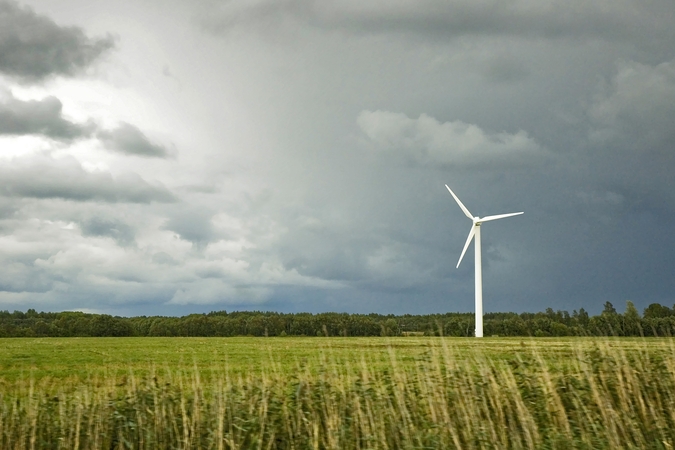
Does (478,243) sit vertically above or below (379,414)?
above

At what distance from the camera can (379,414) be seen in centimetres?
1316

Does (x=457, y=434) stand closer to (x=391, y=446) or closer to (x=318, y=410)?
(x=391, y=446)

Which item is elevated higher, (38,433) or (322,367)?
(322,367)

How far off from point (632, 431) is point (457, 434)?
3.82 m

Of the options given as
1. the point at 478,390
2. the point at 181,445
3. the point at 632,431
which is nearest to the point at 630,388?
the point at 632,431

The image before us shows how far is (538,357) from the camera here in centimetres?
1466

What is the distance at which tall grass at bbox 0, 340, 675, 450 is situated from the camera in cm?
1281

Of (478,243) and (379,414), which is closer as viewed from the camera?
(379,414)

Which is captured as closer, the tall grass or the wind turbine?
the tall grass

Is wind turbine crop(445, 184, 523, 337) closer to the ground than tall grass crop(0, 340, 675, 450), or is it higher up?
higher up

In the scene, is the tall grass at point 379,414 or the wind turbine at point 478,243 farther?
the wind turbine at point 478,243

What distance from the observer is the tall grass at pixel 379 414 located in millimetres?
12812

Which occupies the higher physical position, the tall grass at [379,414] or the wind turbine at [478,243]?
the wind turbine at [478,243]

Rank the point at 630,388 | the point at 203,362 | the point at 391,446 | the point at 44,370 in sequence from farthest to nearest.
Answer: the point at 203,362 < the point at 44,370 < the point at 630,388 < the point at 391,446
